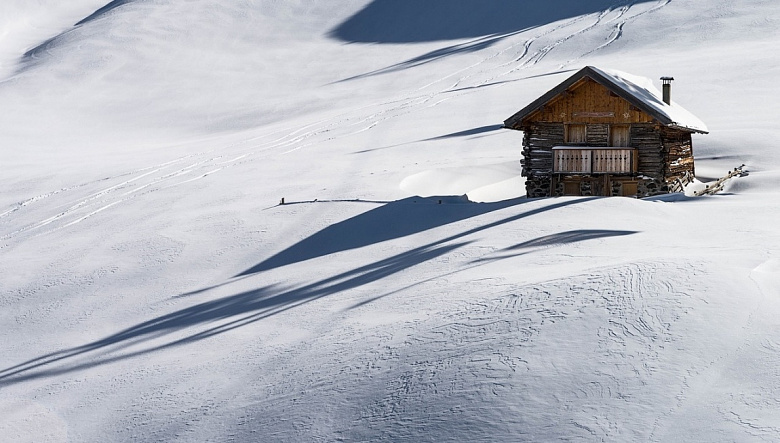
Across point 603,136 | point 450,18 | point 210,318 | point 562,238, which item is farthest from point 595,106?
point 450,18

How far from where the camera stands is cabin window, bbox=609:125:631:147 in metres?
32.2

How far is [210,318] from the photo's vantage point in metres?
19.2

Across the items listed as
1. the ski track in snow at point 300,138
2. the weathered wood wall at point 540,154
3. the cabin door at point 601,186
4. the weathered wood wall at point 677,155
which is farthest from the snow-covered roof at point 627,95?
the ski track in snow at point 300,138

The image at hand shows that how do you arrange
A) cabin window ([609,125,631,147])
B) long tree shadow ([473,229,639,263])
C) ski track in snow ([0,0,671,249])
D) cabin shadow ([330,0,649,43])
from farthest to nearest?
cabin shadow ([330,0,649,43])
ski track in snow ([0,0,671,249])
cabin window ([609,125,631,147])
long tree shadow ([473,229,639,263])

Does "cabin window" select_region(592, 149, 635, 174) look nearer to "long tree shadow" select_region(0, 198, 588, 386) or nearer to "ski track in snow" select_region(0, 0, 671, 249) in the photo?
"long tree shadow" select_region(0, 198, 588, 386)

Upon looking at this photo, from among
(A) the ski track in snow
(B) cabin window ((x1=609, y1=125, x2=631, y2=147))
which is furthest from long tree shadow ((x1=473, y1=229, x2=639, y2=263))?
(A) the ski track in snow

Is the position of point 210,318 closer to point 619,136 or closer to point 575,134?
point 575,134

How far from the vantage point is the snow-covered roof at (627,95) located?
102ft

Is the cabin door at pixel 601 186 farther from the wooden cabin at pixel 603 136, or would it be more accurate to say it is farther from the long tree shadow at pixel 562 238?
the long tree shadow at pixel 562 238

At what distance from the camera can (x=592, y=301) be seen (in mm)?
14609

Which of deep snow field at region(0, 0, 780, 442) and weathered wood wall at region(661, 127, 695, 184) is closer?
deep snow field at region(0, 0, 780, 442)

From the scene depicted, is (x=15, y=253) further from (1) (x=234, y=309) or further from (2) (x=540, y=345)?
(2) (x=540, y=345)

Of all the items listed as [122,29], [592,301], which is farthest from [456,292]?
[122,29]

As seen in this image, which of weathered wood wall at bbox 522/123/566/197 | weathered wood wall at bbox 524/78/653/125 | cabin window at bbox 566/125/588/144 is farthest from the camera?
weathered wood wall at bbox 522/123/566/197
